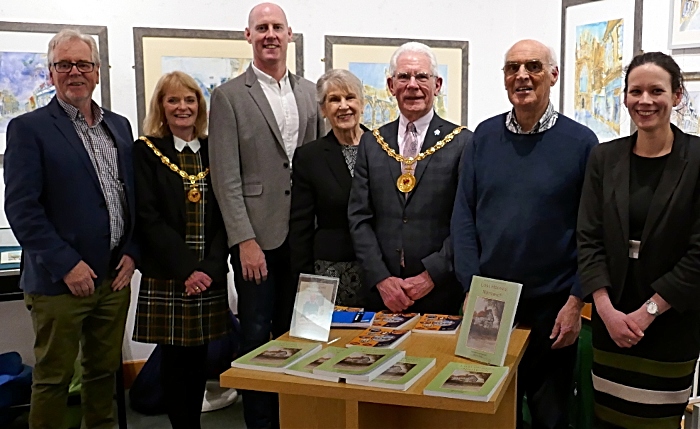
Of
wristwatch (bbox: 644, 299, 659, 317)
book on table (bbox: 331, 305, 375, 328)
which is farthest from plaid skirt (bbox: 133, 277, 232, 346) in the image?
wristwatch (bbox: 644, 299, 659, 317)

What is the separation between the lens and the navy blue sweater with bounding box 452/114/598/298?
2117 millimetres

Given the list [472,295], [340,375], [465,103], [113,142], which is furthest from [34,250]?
[465,103]

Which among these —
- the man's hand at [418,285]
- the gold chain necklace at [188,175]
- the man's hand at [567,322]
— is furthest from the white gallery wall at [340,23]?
the man's hand at [418,285]

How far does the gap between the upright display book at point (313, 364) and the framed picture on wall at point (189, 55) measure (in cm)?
213

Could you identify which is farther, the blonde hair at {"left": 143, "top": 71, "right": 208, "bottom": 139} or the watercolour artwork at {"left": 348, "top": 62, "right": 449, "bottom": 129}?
the watercolour artwork at {"left": 348, "top": 62, "right": 449, "bottom": 129}

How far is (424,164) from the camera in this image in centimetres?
238

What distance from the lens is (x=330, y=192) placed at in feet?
8.45

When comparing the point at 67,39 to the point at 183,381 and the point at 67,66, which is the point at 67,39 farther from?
the point at 183,381

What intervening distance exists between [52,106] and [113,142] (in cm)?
26

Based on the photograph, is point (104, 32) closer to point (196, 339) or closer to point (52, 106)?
point (52, 106)

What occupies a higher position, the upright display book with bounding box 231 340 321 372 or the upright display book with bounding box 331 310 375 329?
the upright display book with bounding box 331 310 375 329

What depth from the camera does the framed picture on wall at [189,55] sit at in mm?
3541

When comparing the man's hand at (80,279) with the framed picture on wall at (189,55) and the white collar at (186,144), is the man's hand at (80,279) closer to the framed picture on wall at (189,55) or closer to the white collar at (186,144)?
the white collar at (186,144)

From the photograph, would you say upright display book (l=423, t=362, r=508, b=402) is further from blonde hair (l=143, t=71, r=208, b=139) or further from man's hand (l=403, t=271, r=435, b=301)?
blonde hair (l=143, t=71, r=208, b=139)
